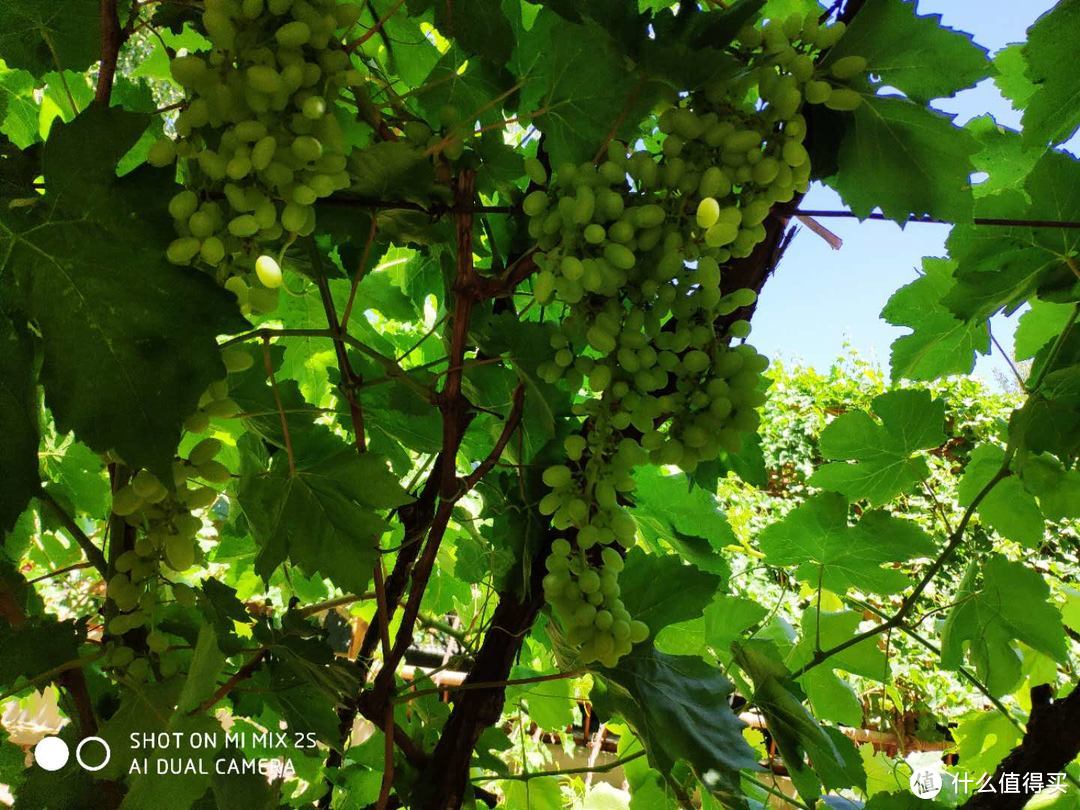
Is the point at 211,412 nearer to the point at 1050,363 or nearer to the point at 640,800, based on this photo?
the point at 640,800

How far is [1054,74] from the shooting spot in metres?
0.67

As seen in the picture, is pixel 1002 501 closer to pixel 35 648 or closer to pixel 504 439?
pixel 504 439

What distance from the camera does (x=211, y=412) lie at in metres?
0.51

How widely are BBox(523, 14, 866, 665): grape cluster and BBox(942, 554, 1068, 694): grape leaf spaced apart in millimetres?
585

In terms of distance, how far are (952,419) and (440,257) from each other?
15.4ft

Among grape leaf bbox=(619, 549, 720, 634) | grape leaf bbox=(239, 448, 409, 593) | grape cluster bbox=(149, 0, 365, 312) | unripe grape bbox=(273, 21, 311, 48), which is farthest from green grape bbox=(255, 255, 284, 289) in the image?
grape leaf bbox=(619, 549, 720, 634)

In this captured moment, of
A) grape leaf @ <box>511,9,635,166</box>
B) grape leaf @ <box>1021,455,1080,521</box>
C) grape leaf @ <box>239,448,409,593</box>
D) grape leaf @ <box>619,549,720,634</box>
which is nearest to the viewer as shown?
grape leaf @ <box>511,9,635,166</box>

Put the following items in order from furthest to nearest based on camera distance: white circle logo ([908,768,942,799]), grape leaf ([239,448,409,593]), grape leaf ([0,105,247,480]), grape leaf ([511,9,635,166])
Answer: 1. white circle logo ([908,768,942,799])
2. grape leaf ([239,448,409,593])
3. grape leaf ([511,9,635,166])
4. grape leaf ([0,105,247,480])

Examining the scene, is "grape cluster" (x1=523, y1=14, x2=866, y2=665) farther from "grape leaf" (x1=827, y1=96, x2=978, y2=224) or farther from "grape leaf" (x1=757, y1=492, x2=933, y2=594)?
"grape leaf" (x1=757, y1=492, x2=933, y2=594)

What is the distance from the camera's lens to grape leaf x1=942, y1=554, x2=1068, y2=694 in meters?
0.88

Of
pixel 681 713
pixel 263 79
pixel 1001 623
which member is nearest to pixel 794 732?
pixel 681 713

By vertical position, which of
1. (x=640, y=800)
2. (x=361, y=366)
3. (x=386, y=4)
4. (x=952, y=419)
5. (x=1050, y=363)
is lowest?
(x=640, y=800)

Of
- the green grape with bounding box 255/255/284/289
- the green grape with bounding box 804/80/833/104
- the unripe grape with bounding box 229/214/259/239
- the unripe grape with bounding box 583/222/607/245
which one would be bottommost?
the unripe grape with bounding box 583/222/607/245

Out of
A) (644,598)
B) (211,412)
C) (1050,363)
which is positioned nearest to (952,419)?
(1050,363)
